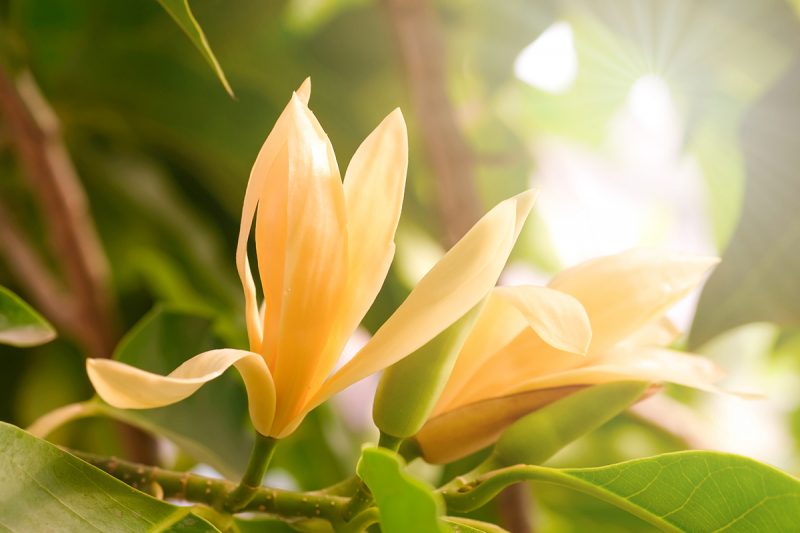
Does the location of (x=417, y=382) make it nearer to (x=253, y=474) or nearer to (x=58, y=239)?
(x=253, y=474)

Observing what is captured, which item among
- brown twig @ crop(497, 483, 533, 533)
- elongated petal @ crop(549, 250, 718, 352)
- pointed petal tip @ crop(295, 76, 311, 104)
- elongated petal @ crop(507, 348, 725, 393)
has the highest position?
pointed petal tip @ crop(295, 76, 311, 104)

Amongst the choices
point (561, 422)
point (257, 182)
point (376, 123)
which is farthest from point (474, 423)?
point (376, 123)

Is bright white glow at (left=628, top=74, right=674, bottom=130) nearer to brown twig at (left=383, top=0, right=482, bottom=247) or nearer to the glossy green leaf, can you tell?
brown twig at (left=383, top=0, right=482, bottom=247)

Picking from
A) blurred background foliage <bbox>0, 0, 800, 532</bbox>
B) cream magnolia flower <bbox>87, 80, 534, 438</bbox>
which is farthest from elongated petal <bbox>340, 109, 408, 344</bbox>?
blurred background foliage <bbox>0, 0, 800, 532</bbox>

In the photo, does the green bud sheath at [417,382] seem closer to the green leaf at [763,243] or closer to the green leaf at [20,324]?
the green leaf at [20,324]

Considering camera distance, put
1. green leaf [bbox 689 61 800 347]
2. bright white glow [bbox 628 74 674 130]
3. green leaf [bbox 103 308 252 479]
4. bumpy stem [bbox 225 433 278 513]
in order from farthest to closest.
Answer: bright white glow [bbox 628 74 674 130] < green leaf [bbox 689 61 800 347] < green leaf [bbox 103 308 252 479] < bumpy stem [bbox 225 433 278 513]
